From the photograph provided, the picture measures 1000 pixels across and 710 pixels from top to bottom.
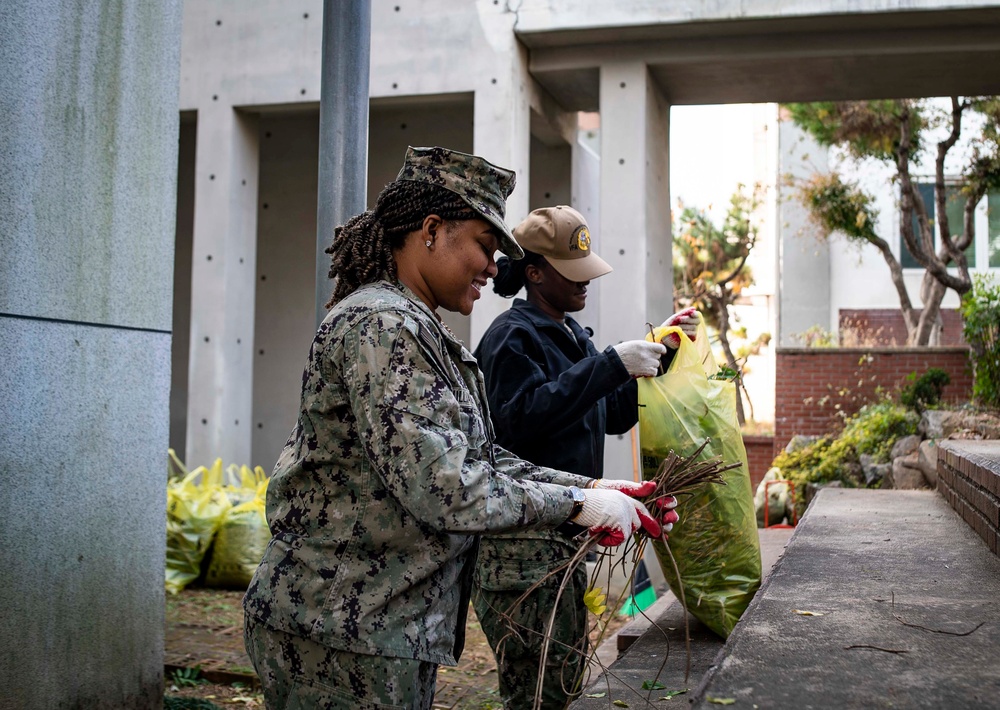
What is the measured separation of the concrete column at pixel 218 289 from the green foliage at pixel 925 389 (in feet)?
25.8

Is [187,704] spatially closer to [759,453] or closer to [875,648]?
[875,648]

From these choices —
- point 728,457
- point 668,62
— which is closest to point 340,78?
point 728,457

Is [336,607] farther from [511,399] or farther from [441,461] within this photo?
[511,399]

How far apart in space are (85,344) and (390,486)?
224 cm

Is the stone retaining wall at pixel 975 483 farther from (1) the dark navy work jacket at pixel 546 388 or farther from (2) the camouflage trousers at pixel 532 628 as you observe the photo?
(2) the camouflage trousers at pixel 532 628

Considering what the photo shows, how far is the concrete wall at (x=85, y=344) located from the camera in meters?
3.44

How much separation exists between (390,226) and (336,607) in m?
0.84

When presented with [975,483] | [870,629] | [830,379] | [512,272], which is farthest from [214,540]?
[830,379]

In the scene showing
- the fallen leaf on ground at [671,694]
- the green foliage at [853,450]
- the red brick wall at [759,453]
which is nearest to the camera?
the fallen leaf on ground at [671,694]

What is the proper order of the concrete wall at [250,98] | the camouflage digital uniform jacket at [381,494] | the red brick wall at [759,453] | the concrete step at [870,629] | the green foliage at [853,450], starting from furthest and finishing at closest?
the red brick wall at [759,453] → the green foliage at [853,450] → the concrete wall at [250,98] → the camouflage digital uniform jacket at [381,494] → the concrete step at [870,629]

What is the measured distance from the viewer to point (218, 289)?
8.92m

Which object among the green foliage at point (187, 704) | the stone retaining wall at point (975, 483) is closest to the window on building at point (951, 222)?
the stone retaining wall at point (975, 483)

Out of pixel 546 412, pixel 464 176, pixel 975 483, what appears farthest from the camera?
pixel 975 483

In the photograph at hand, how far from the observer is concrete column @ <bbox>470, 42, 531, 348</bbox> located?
7.95m
